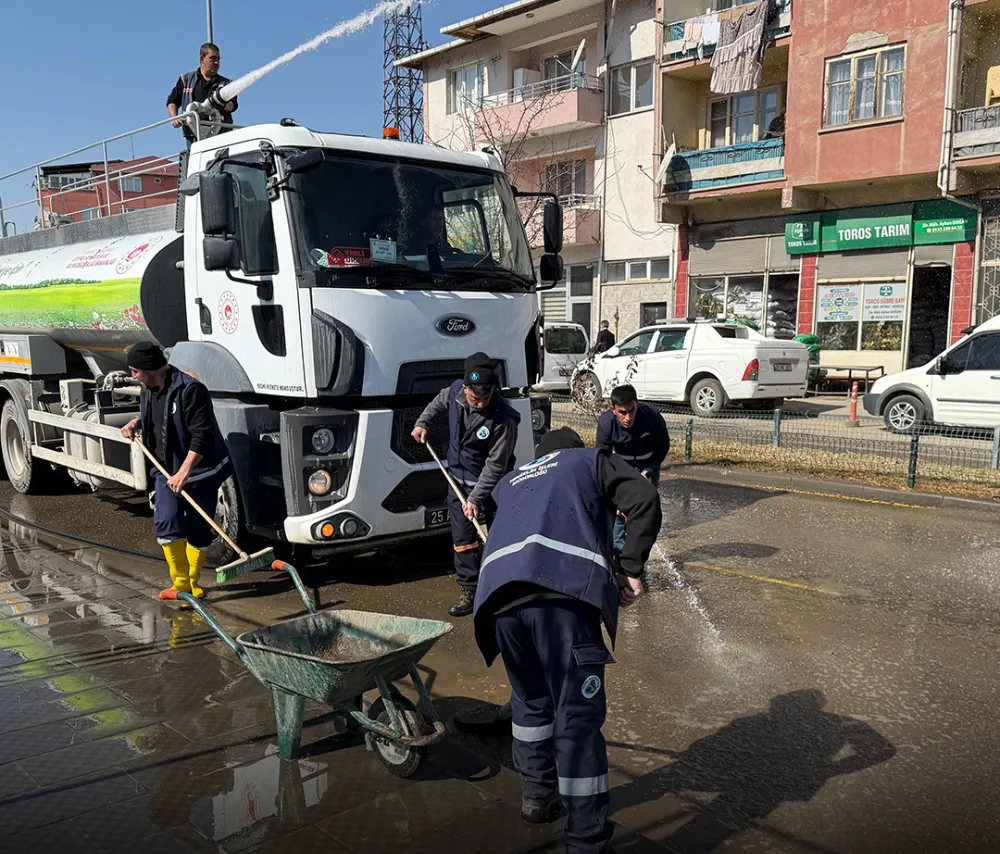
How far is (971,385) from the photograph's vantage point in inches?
508

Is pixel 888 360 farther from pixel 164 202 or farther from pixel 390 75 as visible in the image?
pixel 390 75

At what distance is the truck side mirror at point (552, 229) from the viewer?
7.23 meters

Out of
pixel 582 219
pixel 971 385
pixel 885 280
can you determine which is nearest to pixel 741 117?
pixel 582 219

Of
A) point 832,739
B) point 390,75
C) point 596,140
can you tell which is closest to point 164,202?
point 832,739

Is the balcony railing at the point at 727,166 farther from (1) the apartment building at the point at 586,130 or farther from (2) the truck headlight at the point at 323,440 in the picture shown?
(2) the truck headlight at the point at 323,440

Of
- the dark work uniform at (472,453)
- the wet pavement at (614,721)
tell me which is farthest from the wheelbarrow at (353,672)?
the dark work uniform at (472,453)

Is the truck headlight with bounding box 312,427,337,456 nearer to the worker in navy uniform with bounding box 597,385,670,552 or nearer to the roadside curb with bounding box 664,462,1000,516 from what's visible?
the worker in navy uniform with bounding box 597,385,670,552

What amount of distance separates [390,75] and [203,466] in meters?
33.7

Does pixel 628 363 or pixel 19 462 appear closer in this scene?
pixel 19 462

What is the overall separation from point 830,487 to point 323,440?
643cm

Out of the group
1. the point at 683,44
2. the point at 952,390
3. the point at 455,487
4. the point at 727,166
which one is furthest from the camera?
the point at 683,44

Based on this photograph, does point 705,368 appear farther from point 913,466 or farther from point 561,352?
point 913,466

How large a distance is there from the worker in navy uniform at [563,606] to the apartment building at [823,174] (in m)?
17.9

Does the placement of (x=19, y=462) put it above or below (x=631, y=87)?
below
